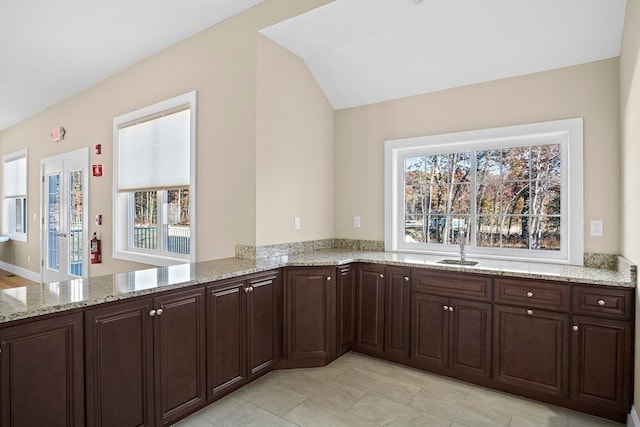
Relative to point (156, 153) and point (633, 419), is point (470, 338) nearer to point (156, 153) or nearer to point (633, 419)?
point (633, 419)

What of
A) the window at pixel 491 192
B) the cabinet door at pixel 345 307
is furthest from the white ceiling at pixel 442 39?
the cabinet door at pixel 345 307

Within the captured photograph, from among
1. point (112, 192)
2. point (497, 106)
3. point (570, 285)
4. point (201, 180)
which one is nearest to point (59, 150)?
point (112, 192)

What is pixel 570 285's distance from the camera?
2.39m

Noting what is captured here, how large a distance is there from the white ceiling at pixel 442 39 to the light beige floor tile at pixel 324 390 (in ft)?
8.87

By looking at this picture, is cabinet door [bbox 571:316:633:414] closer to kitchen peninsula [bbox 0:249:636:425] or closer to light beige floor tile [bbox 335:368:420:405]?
kitchen peninsula [bbox 0:249:636:425]

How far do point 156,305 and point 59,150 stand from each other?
5014 mm

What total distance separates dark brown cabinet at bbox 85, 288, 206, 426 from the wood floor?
5.83 m

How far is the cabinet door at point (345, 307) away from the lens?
317 centimetres

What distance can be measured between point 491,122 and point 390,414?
2.48 m

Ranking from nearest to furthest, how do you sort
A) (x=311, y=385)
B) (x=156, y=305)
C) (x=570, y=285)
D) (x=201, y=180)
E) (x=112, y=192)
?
(x=156, y=305)
(x=570, y=285)
(x=311, y=385)
(x=201, y=180)
(x=112, y=192)

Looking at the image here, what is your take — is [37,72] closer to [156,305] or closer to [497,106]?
[156,305]

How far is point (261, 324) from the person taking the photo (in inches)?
111

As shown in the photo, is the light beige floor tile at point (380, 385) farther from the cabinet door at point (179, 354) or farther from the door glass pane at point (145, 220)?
the door glass pane at point (145, 220)

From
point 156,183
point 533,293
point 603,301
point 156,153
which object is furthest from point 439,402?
point 156,153
